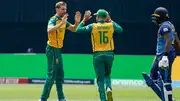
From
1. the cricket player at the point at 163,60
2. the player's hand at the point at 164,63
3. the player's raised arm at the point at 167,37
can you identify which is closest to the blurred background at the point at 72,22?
→ the cricket player at the point at 163,60

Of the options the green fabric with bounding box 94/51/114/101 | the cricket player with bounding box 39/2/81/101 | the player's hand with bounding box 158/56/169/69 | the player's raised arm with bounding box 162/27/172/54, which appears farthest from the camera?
the cricket player with bounding box 39/2/81/101

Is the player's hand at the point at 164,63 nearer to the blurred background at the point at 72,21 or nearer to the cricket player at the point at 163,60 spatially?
the cricket player at the point at 163,60

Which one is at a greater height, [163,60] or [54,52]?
[54,52]

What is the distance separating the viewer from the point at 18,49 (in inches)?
1332

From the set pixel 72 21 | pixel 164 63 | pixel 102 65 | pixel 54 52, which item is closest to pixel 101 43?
pixel 102 65

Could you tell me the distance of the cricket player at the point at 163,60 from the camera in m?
15.0

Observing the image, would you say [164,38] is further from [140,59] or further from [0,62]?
[0,62]

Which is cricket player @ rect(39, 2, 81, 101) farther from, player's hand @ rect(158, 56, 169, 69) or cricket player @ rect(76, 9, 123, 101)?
player's hand @ rect(158, 56, 169, 69)

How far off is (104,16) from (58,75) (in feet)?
6.37

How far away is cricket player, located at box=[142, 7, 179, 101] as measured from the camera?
49.3ft

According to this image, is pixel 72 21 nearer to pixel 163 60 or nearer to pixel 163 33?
pixel 163 33

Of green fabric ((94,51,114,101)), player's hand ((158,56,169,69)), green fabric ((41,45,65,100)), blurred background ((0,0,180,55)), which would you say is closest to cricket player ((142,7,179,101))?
player's hand ((158,56,169,69))

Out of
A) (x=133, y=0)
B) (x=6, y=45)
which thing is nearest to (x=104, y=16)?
(x=133, y=0)

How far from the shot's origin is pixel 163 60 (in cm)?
1480
